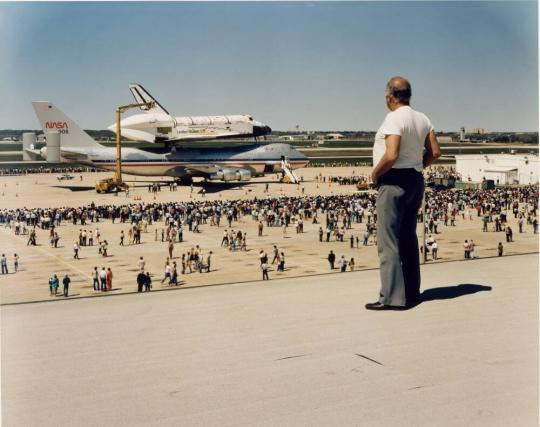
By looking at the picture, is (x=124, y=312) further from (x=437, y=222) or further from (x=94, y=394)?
(x=437, y=222)

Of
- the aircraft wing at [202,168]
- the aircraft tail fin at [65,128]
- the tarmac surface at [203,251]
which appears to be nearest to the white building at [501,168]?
the tarmac surface at [203,251]

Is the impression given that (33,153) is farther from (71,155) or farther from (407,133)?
(407,133)

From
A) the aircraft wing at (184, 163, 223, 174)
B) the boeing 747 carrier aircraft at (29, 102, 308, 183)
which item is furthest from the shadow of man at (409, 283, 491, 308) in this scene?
the aircraft wing at (184, 163, 223, 174)

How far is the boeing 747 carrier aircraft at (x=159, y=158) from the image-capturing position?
2874 inches

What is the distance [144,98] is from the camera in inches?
3531

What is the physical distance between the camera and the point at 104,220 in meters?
47.6

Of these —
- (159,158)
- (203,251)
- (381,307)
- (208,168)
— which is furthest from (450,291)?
(159,158)

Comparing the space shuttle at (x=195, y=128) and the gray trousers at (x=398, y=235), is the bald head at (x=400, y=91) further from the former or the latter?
the space shuttle at (x=195, y=128)

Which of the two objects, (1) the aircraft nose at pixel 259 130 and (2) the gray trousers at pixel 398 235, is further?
(1) the aircraft nose at pixel 259 130

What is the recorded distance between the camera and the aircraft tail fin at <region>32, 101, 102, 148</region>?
73625 millimetres

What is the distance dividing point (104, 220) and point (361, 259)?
73.8 ft

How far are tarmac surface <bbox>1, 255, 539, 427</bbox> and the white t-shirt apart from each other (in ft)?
4.74

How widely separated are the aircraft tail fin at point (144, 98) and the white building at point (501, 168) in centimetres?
4116

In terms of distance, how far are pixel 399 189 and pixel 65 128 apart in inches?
2851
